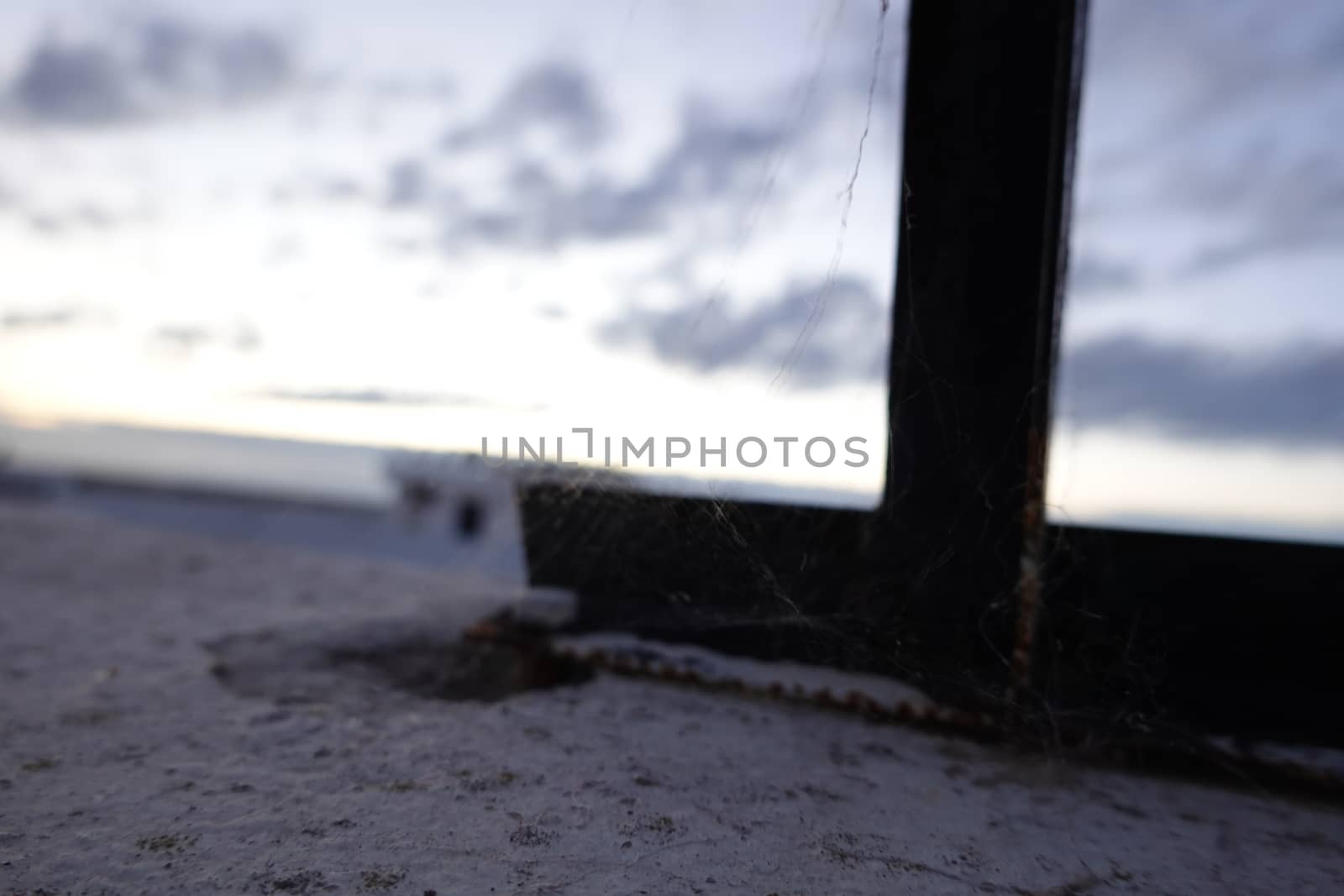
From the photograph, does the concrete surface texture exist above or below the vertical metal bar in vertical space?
below

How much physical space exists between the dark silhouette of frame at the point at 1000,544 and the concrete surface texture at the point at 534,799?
0.31m

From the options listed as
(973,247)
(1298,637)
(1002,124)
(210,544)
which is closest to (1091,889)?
(1298,637)

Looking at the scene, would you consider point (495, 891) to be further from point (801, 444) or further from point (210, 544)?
point (210, 544)

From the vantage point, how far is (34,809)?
5.90 feet

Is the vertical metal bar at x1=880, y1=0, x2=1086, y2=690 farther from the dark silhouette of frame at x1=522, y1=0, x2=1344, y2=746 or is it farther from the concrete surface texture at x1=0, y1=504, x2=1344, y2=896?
the concrete surface texture at x1=0, y1=504, x2=1344, y2=896

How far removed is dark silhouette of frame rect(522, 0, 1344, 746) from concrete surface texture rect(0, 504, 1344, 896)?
0.31 meters

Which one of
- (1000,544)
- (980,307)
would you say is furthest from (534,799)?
(980,307)

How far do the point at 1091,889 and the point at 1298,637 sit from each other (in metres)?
1.41

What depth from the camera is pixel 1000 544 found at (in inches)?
104

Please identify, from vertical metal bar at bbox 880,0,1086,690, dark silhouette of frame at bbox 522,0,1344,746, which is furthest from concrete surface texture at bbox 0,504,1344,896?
vertical metal bar at bbox 880,0,1086,690

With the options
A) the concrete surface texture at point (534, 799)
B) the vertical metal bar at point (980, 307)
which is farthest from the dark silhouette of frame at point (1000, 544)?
the concrete surface texture at point (534, 799)

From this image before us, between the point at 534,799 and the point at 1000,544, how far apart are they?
1760 mm

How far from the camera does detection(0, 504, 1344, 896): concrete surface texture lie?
1.66m

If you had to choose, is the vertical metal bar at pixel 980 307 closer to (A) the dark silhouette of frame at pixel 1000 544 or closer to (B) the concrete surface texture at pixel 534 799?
(A) the dark silhouette of frame at pixel 1000 544
